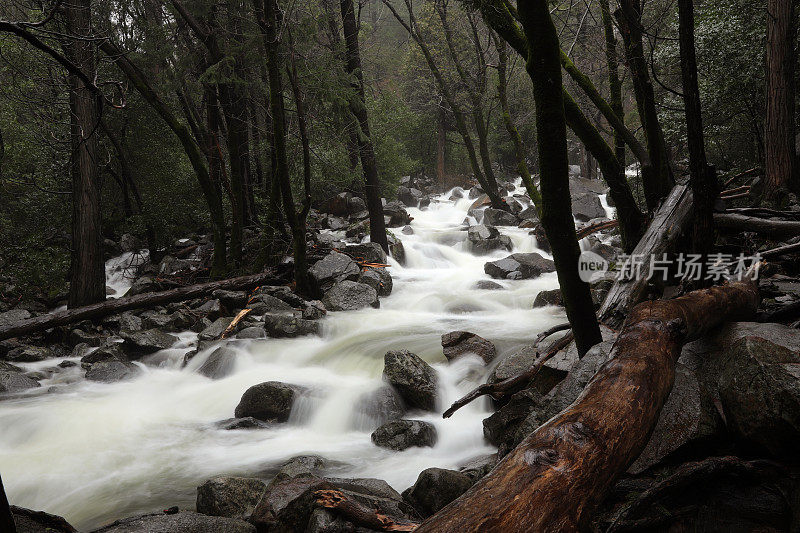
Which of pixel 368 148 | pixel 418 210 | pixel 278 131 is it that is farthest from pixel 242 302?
pixel 418 210

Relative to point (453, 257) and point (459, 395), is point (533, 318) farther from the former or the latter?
point (453, 257)

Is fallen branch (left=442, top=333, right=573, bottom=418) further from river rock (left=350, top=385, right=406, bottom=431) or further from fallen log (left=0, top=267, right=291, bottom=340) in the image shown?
fallen log (left=0, top=267, right=291, bottom=340)

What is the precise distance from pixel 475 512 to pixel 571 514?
13.0 inches

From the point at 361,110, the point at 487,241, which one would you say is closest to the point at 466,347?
the point at 361,110

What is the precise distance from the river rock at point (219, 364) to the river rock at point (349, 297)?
9.35 feet

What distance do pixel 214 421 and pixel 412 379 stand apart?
2.70m

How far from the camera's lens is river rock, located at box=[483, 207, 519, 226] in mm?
19953

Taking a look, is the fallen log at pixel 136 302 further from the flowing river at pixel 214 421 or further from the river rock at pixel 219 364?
the river rock at pixel 219 364

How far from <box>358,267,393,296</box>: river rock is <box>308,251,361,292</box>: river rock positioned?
0.20 metres

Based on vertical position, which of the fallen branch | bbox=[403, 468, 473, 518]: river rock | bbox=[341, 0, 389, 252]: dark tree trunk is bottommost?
bbox=[403, 468, 473, 518]: river rock

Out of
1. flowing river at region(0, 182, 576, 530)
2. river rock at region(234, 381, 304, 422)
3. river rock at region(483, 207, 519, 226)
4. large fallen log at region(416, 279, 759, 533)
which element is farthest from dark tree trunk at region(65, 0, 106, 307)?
river rock at region(483, 207, 519, 226)

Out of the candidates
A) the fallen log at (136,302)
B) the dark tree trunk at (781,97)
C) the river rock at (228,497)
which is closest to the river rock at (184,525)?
the river rock at (228,497)

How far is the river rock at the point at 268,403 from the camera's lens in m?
6.15

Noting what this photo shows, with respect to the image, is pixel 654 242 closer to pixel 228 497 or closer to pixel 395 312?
pixel 228 497
